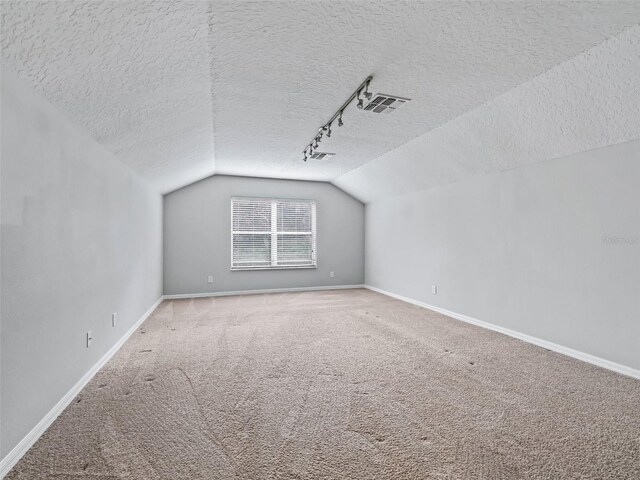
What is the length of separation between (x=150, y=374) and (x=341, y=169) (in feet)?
13.5

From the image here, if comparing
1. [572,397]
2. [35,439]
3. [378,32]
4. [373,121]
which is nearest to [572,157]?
[373,121]

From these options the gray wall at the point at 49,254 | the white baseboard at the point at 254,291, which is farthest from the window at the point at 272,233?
the gray wall at the point at 49,254

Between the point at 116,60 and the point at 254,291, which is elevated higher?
the point at 116,60

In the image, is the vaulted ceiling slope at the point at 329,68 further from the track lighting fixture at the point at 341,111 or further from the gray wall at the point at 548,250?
the gray wall at the point at 548,250

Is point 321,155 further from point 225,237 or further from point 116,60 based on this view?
point 116,60

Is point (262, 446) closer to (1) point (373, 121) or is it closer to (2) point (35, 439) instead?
(2) point (35, 439)

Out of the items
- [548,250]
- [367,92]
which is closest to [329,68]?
[367,92]

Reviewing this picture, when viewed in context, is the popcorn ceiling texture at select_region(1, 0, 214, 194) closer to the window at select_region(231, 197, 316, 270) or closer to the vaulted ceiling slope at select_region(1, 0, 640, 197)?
the vaulted ceiling slope at select_region(1, 0, 640, 197)

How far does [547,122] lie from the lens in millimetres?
2715

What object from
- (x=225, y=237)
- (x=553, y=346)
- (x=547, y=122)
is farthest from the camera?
(x=225, y=237)

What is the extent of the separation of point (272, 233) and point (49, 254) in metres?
4.48

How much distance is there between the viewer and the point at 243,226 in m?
6.14

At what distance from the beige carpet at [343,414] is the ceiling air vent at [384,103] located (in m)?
2.32

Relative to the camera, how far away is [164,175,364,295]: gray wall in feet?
18.6
